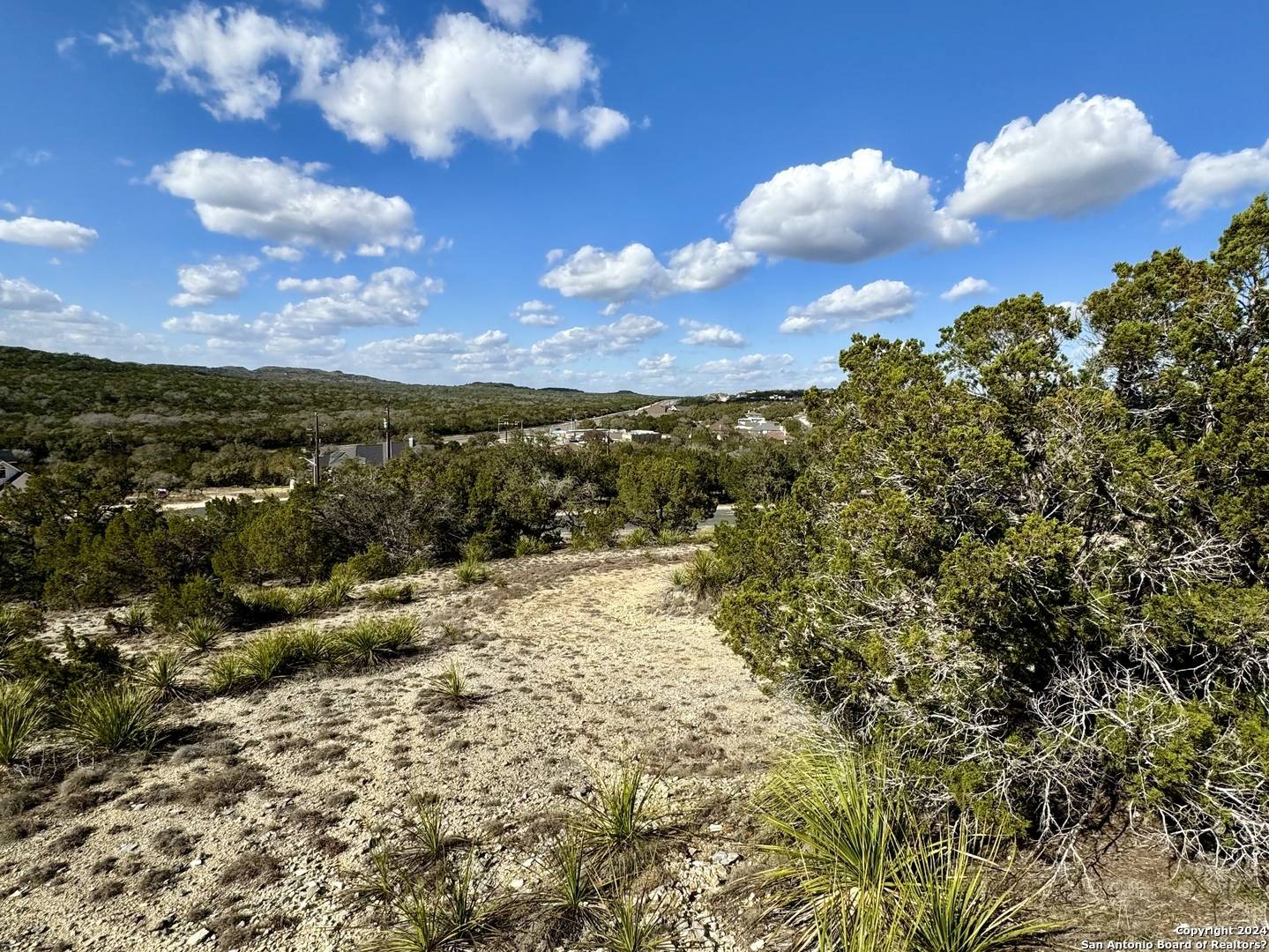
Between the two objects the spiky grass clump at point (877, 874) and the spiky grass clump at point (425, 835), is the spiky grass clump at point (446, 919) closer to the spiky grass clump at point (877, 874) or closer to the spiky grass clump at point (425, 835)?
the spiky grass clump at point (425, 835)

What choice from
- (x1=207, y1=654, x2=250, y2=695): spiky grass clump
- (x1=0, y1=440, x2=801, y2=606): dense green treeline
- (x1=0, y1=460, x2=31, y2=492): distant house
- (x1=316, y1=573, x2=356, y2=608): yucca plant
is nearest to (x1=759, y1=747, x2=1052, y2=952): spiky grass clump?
(x1=207, y1=654, x2=250, y2=695): spiky grass clump

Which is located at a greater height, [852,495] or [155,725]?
[852,495]

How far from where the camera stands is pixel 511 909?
3.55 meters

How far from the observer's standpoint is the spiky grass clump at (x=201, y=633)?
8.43m

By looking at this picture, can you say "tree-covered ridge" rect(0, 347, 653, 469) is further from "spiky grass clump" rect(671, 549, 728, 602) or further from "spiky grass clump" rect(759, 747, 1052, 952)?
"spiky grass clump" rect(759, 747, 1052, 952)

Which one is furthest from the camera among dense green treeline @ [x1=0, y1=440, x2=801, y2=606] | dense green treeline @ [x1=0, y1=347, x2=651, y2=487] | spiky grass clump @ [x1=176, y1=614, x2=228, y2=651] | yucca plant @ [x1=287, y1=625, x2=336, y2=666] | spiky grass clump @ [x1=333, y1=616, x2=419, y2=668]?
dense green treeline @ [x1=0, y1=347, x2=651, y2=487]

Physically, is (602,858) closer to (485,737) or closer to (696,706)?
(485,737)

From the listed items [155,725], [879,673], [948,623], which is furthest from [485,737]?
[948,623]

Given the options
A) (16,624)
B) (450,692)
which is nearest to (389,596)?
(450,692)

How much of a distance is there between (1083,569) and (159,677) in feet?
29.8

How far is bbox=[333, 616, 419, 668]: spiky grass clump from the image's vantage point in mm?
7961

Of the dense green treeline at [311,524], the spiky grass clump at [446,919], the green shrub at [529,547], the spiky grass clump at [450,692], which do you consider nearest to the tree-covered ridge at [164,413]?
the dense green treeline at [311,524]

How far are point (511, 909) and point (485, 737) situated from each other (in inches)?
98.4

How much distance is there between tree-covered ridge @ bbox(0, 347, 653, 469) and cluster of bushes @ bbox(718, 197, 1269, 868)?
153 feet
